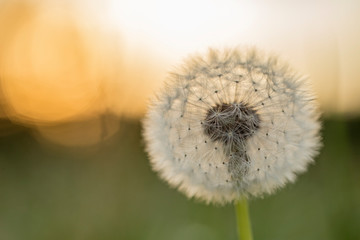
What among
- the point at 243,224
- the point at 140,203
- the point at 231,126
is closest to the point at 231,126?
the point at 231,126

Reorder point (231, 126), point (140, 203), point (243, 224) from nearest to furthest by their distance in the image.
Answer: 1. point (243, 224)
2. point (231, 126)
3. point (140, 203)

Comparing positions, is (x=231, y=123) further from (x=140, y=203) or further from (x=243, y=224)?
(x=140, y=203)

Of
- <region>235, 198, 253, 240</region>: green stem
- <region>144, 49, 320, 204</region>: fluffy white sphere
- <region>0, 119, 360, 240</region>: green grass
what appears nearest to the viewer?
<region>235, 198, 253, 240</region>: green stem

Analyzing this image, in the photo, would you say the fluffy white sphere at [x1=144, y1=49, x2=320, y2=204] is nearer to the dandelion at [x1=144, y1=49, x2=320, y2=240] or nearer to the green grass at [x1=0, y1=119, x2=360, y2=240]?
the dandelion at [x1=144, y1=49, x2=320, y2=240]

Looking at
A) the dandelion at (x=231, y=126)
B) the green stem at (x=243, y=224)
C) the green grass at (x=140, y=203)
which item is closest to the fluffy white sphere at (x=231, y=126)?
the dandelion at (x=231, y=126)

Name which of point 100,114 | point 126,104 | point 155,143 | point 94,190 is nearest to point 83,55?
point 100,114

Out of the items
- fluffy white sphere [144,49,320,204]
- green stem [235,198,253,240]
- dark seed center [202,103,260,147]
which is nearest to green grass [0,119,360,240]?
fluffy white sphere [144,49,320,204]

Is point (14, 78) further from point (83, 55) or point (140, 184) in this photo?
point (140, 184)
